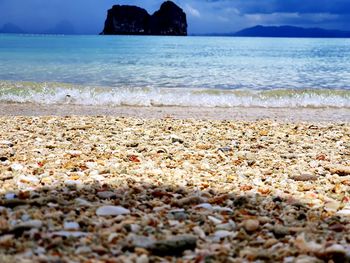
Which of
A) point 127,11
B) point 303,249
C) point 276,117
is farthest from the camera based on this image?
point 127,11

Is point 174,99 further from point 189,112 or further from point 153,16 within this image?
point 153,16

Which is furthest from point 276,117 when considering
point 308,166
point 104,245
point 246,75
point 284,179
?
point 246,75

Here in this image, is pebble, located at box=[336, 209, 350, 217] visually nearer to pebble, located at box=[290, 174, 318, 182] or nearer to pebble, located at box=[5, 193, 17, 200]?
pebble, located at box=[290, 174, 318, 182]

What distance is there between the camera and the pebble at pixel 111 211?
4312 millimetres

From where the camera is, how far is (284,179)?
20.4 feet

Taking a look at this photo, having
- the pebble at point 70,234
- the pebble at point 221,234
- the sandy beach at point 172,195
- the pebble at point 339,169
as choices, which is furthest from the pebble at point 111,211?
the pebble at point 339,169

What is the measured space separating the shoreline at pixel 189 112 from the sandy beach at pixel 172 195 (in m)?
3.37

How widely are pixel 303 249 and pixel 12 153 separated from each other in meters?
4.89

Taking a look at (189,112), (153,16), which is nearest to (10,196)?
(189,112)

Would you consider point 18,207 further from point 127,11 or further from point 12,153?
point 127,11

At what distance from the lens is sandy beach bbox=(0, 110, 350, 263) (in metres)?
3.57

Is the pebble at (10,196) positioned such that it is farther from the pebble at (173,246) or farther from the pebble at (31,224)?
the pebble at (173,246)

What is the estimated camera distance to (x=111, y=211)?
14.3 ft

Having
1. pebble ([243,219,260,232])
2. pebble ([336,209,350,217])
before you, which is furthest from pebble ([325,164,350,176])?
pebble ([243,219,260,232])
